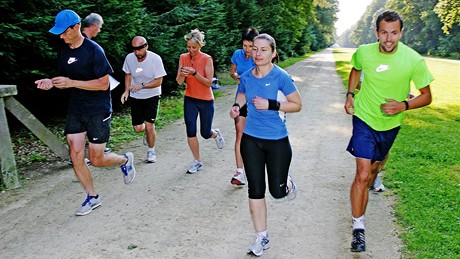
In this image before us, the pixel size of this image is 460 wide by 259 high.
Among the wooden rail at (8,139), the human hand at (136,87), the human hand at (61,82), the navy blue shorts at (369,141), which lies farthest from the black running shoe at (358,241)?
the wooden rail at (8,139)

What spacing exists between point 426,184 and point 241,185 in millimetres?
2549

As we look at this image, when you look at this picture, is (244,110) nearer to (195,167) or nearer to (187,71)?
(187,71)

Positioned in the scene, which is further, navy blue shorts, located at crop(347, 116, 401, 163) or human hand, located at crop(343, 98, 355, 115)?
human hand, located at crop(343, 98, 355, 115)

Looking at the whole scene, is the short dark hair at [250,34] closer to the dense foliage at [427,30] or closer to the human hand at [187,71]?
the human hand at [187,71]

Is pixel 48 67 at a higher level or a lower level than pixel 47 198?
higher

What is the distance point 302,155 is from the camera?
716 cm

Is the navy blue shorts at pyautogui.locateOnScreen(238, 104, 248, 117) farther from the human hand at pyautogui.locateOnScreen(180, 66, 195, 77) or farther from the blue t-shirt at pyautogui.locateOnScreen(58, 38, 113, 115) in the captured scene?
the blue t-shirt at pyautogui.locateOnScreen(58, 38, 113, 115)

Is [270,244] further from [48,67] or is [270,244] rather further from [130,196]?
[48,67]

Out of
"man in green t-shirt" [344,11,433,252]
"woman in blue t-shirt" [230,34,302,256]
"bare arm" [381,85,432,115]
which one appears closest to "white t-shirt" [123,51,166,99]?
"woman in blue t-shirt" [230,34,302,256]

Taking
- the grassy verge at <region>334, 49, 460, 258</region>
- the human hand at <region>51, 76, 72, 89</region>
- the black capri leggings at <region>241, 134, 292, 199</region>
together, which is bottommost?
the grassy verge at <region>334, 49, 460, 258</region>

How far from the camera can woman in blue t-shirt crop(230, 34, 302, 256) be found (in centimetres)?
365

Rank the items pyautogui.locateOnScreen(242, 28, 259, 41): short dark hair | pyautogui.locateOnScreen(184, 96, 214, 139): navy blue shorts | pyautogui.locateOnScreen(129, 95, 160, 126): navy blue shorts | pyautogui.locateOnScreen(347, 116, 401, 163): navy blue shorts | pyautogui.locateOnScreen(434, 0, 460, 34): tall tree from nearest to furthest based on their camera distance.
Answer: pyautogui.locateOnScreen(347, 116, 401, 163): navy blue shorts < pyautogui.locateOnScreen(242, 28, 259, 41): short dark hair < pyautogui.locateOnScreen(184, 96, 214, 139): navy blue shorts < pyautogui.locateOnScreen(129, 95, 160, 126): navy blue shorts < pyautogui.locateOnScreen(434, 0, 460, 34): tall tree

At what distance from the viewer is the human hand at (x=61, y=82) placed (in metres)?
4.23

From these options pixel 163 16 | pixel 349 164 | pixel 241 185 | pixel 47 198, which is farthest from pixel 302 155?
pixel 163 16
